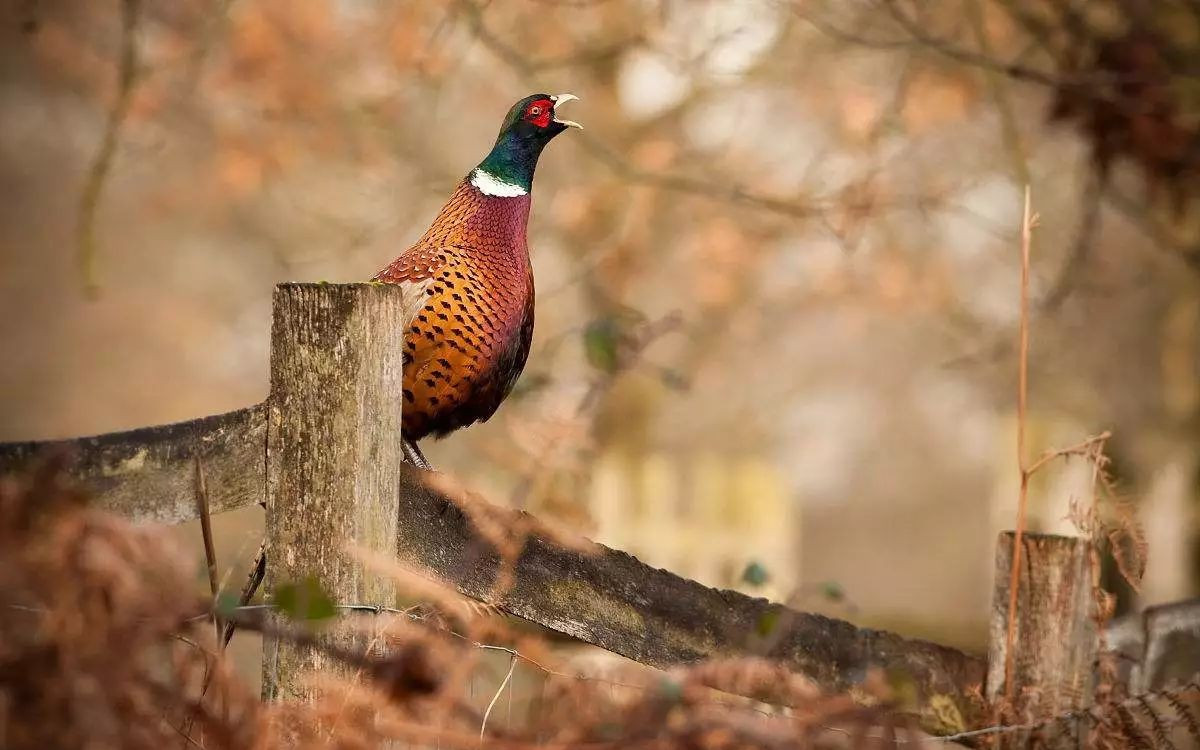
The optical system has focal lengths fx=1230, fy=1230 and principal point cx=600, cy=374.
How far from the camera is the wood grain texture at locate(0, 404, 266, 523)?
1.73 meters

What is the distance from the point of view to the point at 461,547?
1.87 m

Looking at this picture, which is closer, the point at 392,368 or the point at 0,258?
the point at 392,368

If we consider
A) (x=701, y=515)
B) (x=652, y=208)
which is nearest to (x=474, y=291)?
→ (x=652, y=208)

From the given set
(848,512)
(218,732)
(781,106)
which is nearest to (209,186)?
(781,106)

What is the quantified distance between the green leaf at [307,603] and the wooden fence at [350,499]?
289 millimetres

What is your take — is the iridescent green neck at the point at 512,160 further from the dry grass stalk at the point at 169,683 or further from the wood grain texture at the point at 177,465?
the dry grass stalk at the point at 169,683

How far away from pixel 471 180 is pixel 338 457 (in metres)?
0.64

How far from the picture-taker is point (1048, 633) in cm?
233

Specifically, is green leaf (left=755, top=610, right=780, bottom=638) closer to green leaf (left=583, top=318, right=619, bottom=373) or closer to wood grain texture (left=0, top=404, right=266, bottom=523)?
wood grain texture (left=0, top=404, right=266, bottom=523)

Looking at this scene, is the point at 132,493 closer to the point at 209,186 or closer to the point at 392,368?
the point at 392,368

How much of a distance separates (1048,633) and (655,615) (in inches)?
31.7

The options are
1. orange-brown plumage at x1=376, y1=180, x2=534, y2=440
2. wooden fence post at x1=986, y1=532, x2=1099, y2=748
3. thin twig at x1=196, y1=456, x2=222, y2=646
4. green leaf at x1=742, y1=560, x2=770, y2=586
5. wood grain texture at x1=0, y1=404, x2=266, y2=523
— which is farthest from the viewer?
green leaf at x1=742, y1=560, x2=770, y2=586

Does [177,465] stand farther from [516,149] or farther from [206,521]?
[516,149]

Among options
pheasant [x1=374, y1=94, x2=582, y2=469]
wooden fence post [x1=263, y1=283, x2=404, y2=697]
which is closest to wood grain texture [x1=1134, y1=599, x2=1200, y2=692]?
pheasant [x1=374, y1=94, x2=582, y2=469]
